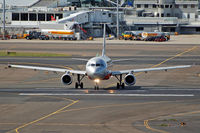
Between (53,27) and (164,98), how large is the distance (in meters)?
130

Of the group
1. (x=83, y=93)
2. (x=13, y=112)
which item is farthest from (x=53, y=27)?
(x=13, y=112)

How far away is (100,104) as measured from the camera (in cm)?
4822

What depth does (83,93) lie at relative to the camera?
55938 mm

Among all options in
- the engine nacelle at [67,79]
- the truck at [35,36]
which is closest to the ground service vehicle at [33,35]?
the truck at [35,36]

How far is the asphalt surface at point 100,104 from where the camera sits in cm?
3788

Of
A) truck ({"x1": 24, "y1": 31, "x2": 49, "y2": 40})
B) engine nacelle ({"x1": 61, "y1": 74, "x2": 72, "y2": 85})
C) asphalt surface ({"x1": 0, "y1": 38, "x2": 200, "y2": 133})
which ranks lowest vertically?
asphalt surface ({"x1": 0, "y1": 38, "x2": 200, "y2": 133})

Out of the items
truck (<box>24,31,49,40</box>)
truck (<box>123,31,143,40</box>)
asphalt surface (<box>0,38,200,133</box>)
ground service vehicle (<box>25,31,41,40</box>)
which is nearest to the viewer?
asphalt surface (<box>0,38,200,133</box>)

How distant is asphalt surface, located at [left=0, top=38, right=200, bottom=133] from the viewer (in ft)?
124

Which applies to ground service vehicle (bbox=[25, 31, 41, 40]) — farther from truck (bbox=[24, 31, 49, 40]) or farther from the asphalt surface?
the asphalt surface

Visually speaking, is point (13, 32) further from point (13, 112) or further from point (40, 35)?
point (13, 112)

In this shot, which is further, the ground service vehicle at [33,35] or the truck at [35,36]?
the ground service vehicle at [33,35]

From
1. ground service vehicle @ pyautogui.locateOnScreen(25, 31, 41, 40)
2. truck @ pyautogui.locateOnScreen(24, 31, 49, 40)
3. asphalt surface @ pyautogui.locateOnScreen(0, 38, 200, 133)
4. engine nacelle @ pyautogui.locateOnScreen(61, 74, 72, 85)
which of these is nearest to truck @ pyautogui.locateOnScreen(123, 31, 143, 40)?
truck @ pyautogui.locateOnScreen(24, 31, 49, 40)

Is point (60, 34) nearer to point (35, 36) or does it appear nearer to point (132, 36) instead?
point (35, 36)

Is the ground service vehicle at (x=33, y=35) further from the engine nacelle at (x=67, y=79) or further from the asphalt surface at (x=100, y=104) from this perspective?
the engine nacelle at (x=67, y=79)
